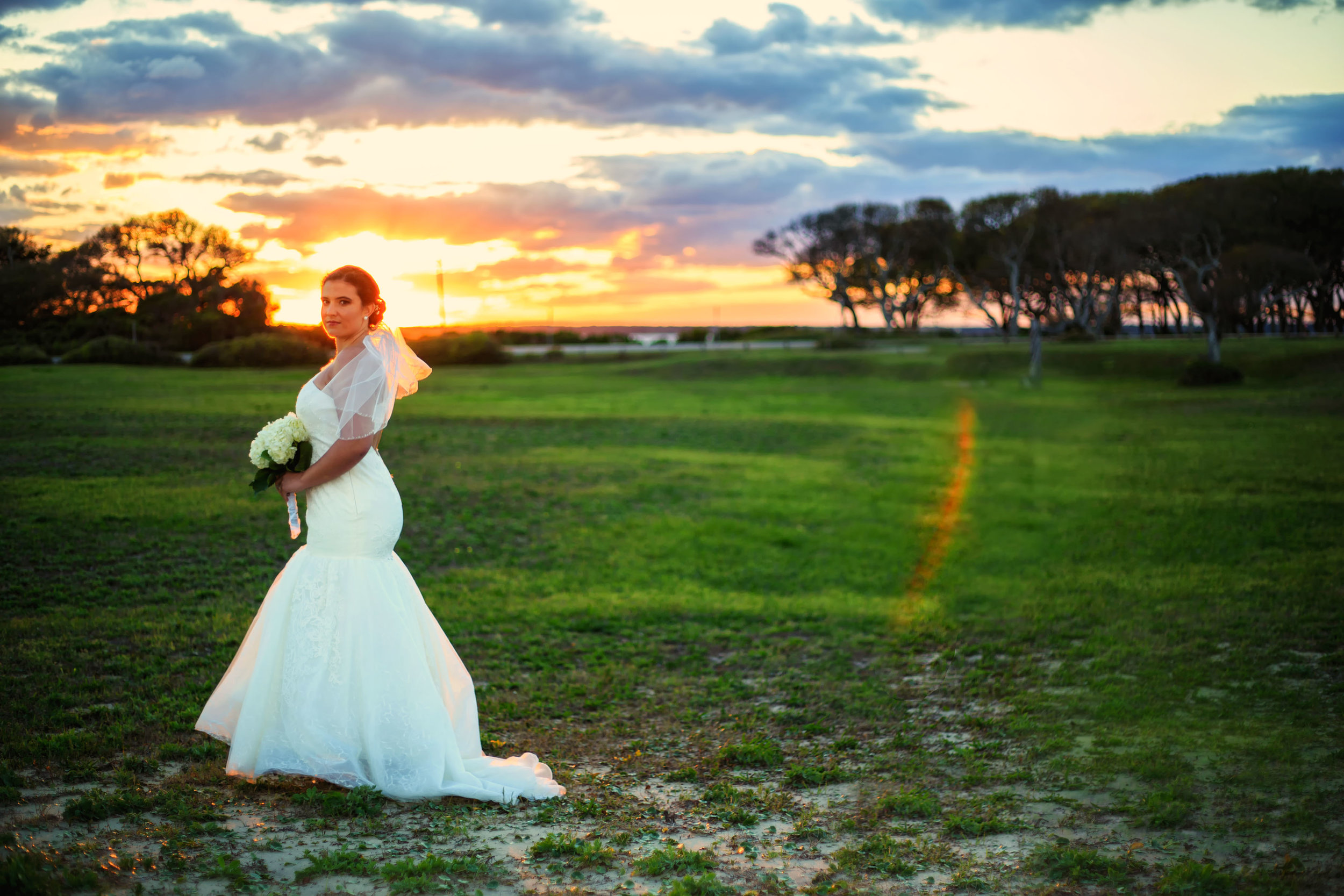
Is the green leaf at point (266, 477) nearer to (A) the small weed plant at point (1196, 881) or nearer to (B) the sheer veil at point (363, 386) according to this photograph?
(B) the sheer veil at point (363, 386)

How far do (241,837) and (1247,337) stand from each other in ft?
238

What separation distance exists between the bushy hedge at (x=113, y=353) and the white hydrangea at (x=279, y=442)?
13246 millimetres

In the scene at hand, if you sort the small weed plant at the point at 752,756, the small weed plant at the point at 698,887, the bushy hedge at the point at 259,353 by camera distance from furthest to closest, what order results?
the bushy hedge at the point at 259,353 → the small weed plant at the point at 752,756 → the small weed plant at the point at 698,887

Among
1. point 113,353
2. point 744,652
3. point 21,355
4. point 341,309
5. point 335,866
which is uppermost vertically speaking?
point 113,353

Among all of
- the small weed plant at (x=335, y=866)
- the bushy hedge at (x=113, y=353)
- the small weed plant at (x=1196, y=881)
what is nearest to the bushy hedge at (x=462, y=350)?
the bushy hedge at (x=113, y=353)

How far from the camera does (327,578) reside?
5195 mm

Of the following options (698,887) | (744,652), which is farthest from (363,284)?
(744,652)

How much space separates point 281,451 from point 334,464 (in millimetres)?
332

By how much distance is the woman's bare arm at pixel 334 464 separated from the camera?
5.08 m

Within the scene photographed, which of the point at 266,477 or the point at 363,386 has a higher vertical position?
the point at 363,386

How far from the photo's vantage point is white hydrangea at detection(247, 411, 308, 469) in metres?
5.14

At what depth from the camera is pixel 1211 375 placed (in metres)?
42.2

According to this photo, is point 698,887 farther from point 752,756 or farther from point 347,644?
point 347,644

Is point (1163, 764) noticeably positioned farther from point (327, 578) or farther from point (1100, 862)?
point (327, 578)
